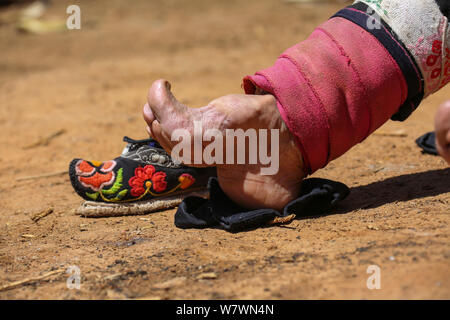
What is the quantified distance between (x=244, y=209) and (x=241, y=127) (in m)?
0.33

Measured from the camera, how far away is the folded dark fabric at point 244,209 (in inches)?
78.3

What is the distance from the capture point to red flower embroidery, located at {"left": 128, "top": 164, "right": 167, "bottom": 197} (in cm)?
230

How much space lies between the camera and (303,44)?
2066 mm

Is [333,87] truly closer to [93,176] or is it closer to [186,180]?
[186,180]

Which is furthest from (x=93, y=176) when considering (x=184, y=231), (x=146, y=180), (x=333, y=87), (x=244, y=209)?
(x=333, y=87)

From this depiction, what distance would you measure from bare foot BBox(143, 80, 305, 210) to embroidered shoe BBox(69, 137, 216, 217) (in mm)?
319

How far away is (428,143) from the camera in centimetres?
274

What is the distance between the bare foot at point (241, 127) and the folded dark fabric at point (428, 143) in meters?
0.92

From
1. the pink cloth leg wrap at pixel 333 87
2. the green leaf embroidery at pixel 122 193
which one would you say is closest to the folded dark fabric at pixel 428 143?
the pink cloth leg wrap at pixel 333 87

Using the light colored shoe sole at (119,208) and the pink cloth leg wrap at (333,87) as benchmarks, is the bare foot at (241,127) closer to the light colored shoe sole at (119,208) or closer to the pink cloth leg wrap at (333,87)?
the pink cloth leg wrap at (333,87)

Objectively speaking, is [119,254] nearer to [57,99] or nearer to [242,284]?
[242,284]

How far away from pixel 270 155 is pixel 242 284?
1.97 feet

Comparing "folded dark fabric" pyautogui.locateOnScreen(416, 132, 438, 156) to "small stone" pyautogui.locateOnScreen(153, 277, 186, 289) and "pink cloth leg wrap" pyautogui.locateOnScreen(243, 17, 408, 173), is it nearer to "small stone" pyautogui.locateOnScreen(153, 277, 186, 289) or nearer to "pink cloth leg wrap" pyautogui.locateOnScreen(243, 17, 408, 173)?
"pink cloth leg wrap" pyautogui.locateOnScreen(243, 17, 408, 173)

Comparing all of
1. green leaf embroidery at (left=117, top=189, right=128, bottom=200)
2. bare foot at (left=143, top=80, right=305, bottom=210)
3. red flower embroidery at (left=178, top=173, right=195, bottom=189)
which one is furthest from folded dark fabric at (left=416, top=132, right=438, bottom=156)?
green leaf embroidery at (left=117, top=189, right=128, bottom=200)
